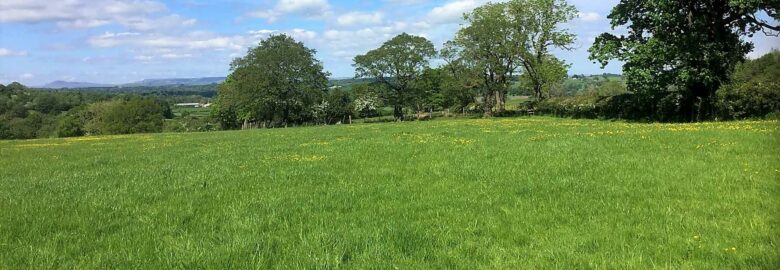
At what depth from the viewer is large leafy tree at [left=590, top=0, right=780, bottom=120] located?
99.4 feet

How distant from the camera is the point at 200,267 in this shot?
6.11 metres

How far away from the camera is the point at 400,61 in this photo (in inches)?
3066

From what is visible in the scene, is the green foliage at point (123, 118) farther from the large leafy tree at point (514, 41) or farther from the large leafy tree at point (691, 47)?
the large leafy tree at point (691, 47)

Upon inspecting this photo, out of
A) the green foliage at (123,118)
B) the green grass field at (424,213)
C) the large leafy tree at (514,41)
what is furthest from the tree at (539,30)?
the green foliage at (123,118)

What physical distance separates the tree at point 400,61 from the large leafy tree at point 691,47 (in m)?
45.8

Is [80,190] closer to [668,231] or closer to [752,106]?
[668,231]

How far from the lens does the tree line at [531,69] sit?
30.8 m

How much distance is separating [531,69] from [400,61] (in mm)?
20796

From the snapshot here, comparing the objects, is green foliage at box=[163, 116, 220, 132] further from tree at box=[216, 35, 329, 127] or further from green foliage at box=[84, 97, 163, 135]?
tree at box=[216, 35, 329, 127]

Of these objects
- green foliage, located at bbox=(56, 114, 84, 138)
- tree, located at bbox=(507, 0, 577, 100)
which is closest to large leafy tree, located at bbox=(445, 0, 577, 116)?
tree, located at bbox=(507, 0, 577, 100)

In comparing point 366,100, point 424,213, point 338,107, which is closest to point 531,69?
point 366,100

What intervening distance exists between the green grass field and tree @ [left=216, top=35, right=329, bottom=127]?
62.8m

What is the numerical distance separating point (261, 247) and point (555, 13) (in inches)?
2504

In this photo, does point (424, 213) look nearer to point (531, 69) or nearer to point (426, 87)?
point (531, 69)
